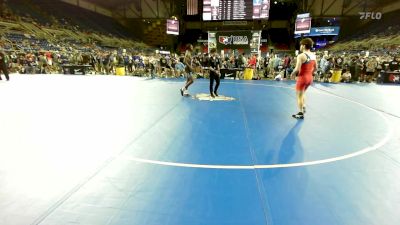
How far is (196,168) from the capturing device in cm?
417

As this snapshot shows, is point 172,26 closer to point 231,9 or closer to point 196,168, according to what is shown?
point 231,9

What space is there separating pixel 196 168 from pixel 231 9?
22.1 m

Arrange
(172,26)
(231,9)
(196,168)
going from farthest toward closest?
(172,26) < (231,9) < (196,168)

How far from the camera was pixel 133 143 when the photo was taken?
5.27 m

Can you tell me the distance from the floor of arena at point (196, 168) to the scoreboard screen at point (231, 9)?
17668 millimetres

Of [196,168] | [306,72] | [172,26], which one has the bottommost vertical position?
[196,168]

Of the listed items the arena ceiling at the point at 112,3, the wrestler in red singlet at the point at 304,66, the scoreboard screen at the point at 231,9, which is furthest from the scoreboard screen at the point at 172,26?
the wrestler in red singlet at the point at 304,66

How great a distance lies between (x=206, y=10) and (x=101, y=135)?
2033 centimetres

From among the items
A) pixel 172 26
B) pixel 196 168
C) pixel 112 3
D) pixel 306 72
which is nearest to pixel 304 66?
pixel 306 72

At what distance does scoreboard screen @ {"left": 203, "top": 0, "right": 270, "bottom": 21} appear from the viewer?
23.1 metres

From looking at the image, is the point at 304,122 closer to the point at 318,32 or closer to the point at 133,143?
the point at 133,143

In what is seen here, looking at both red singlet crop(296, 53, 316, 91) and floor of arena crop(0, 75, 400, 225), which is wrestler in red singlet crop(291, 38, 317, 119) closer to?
red singlet crop(296, 53, 316, 91)

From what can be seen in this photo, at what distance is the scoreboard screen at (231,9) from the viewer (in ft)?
75.7

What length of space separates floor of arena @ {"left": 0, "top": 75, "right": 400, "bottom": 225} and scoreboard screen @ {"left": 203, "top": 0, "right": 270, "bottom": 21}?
17.7 metres
